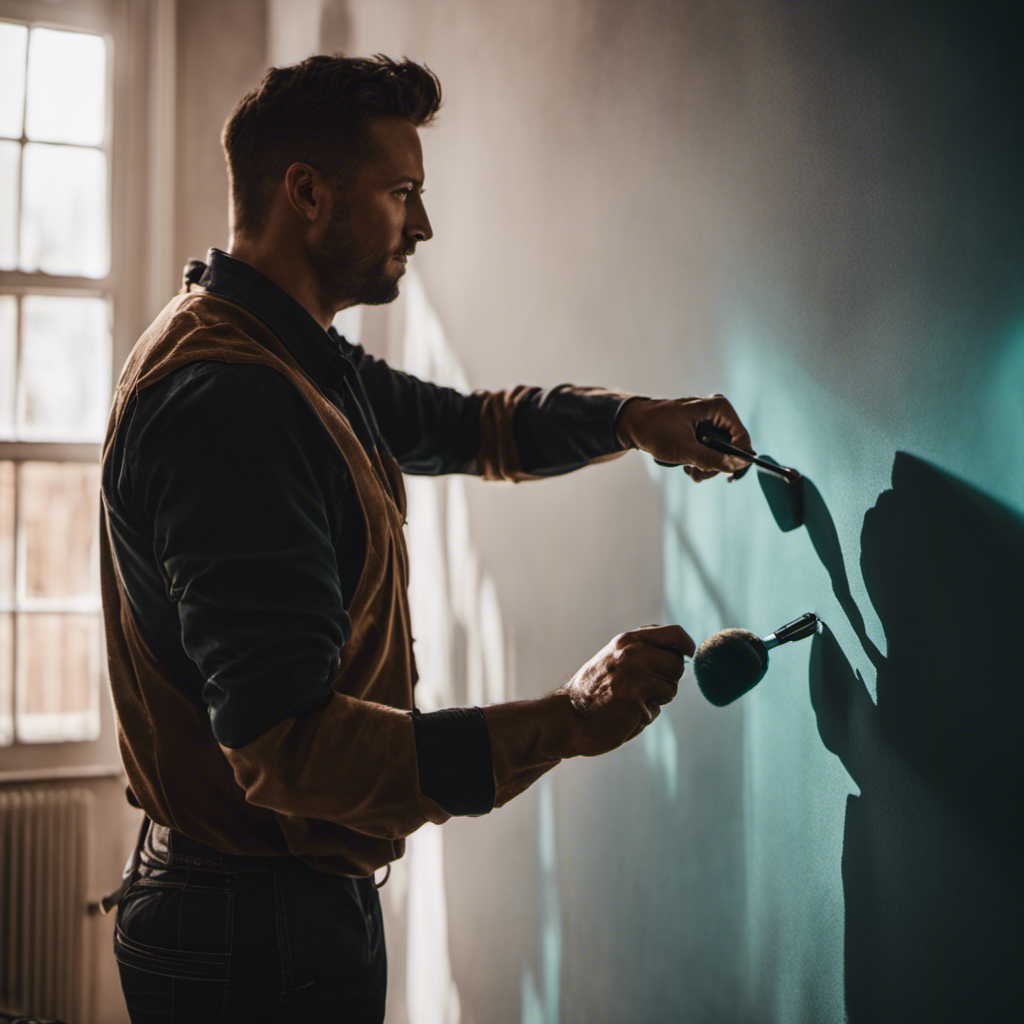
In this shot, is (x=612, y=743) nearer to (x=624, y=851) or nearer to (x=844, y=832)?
(x=844, y=832)

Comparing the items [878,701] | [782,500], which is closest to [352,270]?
[782,500]

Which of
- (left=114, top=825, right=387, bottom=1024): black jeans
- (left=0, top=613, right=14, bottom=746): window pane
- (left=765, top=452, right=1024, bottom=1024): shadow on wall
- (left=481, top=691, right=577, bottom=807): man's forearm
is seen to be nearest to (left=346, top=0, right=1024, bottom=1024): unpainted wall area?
(left=765, top=452, right=1024, bottom=1024): shadow on wall

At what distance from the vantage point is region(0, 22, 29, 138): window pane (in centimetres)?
327

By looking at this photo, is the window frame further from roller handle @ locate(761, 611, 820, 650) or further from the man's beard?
roller handle @ locate(761, 611, 820, 650)

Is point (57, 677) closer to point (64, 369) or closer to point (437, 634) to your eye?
point (64, 369)

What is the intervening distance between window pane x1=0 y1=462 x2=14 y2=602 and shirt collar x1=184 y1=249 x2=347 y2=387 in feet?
7.67

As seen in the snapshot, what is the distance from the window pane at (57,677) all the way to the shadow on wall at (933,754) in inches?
110

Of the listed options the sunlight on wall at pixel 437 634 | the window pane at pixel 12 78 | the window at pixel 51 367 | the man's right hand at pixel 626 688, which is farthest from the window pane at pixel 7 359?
the man's right hand at pixel 626 688

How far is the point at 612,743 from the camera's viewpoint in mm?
974

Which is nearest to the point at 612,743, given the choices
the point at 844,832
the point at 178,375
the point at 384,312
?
the point at 844,832

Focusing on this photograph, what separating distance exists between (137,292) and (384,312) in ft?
4.07

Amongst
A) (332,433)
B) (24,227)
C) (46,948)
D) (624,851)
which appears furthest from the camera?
(24,227)

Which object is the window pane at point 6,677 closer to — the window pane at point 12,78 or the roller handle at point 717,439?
the window pane at point 12,78

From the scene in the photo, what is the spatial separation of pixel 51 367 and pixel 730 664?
2.94 m
